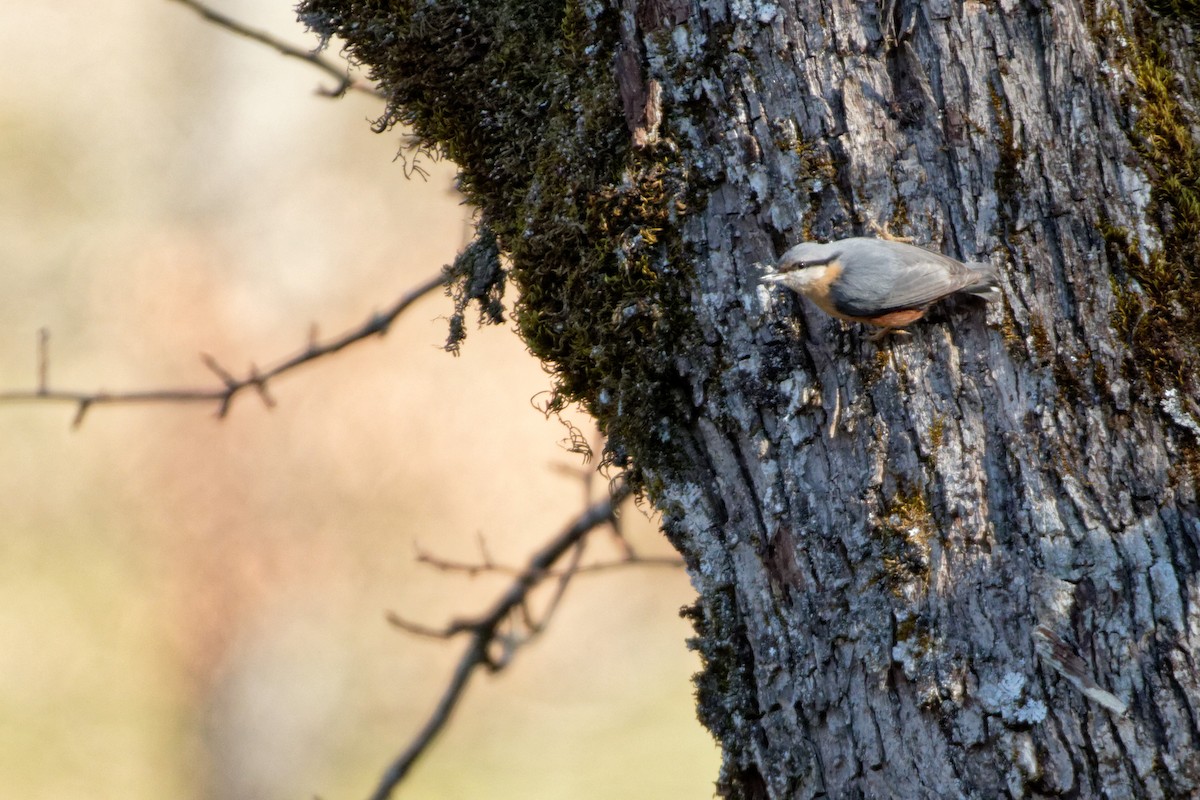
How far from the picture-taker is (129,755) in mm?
6438

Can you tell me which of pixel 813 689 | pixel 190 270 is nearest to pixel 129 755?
pixel 190 270

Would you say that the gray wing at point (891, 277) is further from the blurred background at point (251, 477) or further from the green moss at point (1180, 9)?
the blurred background at point (251, 477)

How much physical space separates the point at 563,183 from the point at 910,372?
0.66 metres

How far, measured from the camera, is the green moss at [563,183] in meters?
1.55

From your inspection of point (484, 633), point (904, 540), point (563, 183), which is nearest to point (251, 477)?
point (484, 633)

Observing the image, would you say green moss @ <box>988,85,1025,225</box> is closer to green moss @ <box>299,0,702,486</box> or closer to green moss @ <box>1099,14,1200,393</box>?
green moss @ <box>1099,14,1200,393</box>

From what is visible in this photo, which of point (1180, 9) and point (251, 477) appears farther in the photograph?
point (251, 477)

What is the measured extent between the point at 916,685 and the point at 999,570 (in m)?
0.20

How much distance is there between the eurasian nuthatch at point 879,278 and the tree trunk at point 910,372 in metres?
0.04

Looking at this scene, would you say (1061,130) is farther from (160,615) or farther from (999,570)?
(160,615)

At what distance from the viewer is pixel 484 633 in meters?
2.90

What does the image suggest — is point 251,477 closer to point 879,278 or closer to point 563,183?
point 563,183

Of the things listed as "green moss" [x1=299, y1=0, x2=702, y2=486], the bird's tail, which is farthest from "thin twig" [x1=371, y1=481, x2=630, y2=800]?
the bird's tail

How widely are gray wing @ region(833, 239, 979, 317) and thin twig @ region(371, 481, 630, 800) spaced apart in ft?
4.82
